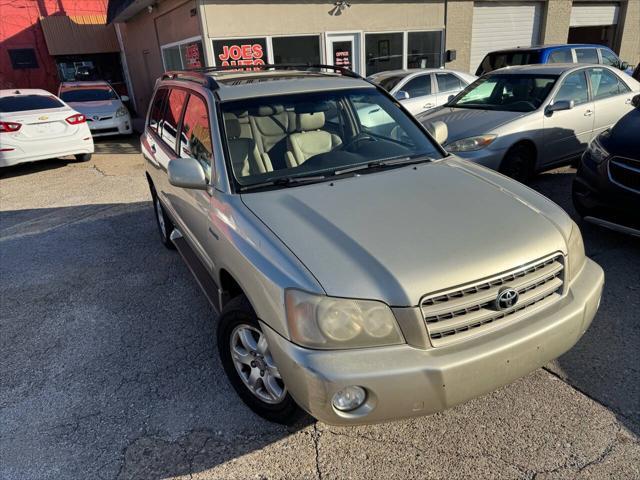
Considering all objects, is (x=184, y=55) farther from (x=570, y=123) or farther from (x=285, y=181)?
(x=285, y=181)

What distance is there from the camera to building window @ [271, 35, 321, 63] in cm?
1088

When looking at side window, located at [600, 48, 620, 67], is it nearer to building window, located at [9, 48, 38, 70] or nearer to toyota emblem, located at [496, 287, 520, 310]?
toyota emblem, located at [496, 287, 520, 310]

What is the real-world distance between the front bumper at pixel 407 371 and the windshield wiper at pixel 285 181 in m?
0.94

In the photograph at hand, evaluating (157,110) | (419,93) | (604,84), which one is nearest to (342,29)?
(419,93)

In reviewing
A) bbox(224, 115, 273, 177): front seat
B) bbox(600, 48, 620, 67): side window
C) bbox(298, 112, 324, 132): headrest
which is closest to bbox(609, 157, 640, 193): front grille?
bbox(298, 112, 324, 132): headrest

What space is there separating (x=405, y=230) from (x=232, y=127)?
1402 millimetres

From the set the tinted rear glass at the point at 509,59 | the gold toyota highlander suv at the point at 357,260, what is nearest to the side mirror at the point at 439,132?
the gold toyota highlander suv at the point at 357,260

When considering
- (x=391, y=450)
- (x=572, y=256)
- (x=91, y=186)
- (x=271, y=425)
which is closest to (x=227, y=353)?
(x=271, y=425)

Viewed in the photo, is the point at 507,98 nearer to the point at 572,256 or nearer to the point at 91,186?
the point at 572,256

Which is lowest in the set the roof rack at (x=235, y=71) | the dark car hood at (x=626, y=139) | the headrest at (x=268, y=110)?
the dark car hood at (x=626, y=139)

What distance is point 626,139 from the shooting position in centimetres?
433

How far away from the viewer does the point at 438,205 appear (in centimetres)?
259

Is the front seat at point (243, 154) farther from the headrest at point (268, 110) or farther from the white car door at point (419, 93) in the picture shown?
the white car door at point (419, 93)

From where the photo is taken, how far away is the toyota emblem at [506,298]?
2164 mm
